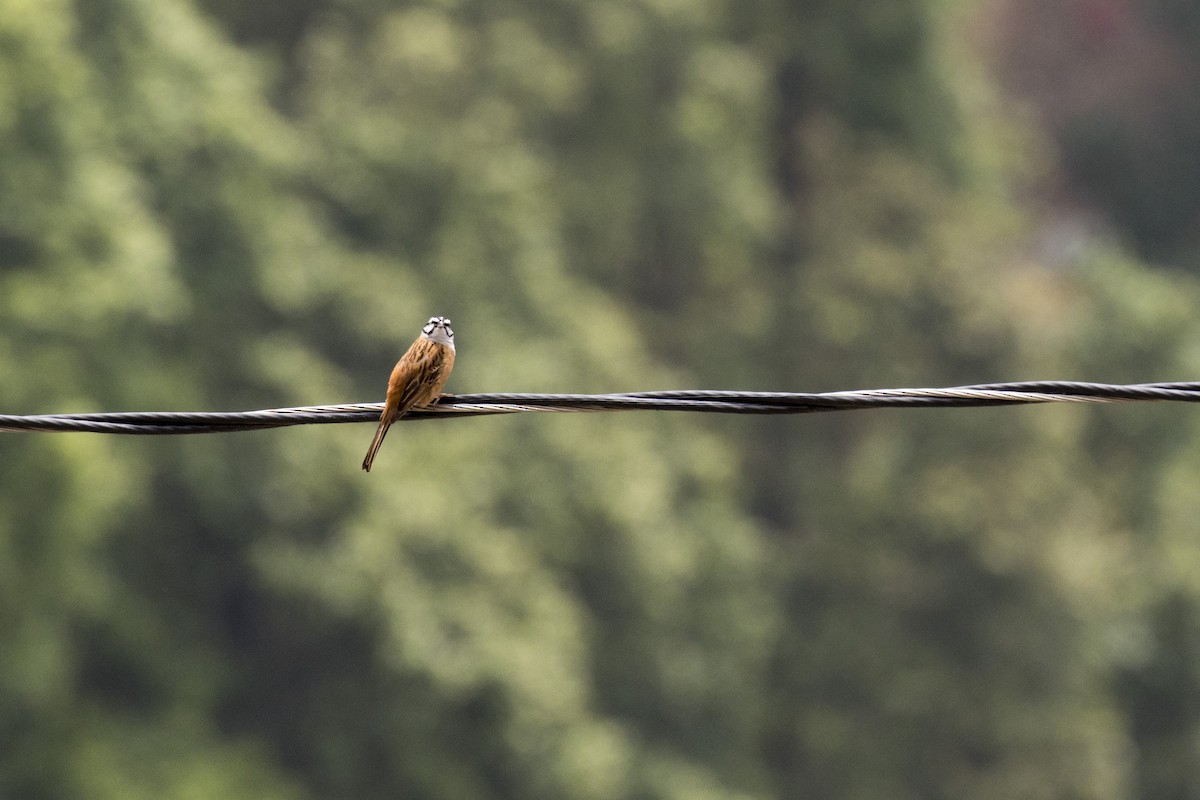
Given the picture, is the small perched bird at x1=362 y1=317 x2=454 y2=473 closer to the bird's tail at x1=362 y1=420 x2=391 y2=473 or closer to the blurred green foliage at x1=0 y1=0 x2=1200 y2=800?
the bird's tail at x1=362 y1=420 x2=391 y2=473

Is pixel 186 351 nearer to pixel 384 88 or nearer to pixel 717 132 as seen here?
pixel 384 88

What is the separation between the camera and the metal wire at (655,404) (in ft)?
16.0

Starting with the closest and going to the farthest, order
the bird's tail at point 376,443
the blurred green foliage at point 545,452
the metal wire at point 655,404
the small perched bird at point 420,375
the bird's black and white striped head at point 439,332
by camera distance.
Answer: the metal wire at point 655,404 < the bird's tail at point 376,443 < the small perched bird at point 420,375 < the bird's black and white striped head at point 439,332 < the blurred green foliage at point 545,452

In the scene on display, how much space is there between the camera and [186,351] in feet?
90.7

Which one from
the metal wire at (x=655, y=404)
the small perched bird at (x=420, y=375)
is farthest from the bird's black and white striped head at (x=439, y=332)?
the metal wire at (x=655, y=404)

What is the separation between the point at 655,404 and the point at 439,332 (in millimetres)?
1800

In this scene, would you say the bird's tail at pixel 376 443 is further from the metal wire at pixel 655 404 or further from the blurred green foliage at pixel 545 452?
the blurred green foliage at pixel 545 452

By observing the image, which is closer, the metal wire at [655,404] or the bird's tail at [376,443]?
the metal wire at [655,404]

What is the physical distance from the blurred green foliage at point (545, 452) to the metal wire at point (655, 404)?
1738 cm

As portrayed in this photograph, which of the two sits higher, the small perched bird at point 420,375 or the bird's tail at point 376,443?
the small perched bird at point 420,375

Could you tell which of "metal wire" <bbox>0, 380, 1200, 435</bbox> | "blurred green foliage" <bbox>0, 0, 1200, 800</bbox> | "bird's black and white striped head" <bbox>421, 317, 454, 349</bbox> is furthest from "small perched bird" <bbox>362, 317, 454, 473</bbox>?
"blurred green foliage" <bbox>0, 0, 1200, 800</bbox>

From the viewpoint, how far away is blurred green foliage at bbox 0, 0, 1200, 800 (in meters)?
24.5

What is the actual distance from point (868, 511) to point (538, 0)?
1032 cm

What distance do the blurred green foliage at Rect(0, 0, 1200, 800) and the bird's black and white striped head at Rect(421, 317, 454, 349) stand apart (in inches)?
623
